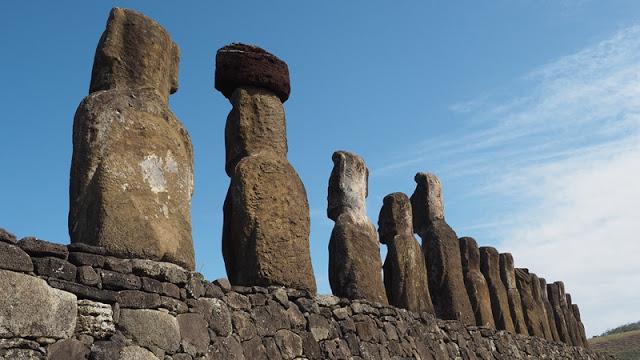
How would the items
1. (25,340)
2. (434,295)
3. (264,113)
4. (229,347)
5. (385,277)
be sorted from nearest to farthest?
(25,340)
(229,347)
(264,113)
(385,277)
(434,295)

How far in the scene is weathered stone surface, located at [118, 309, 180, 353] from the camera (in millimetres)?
4927

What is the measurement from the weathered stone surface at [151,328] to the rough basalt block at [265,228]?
146cm

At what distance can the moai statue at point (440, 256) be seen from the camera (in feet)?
34.1

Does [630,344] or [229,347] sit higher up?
[630,344]

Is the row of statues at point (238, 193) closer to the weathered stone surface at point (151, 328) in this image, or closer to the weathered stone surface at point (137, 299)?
the weathered stone surface at point (137, 299)

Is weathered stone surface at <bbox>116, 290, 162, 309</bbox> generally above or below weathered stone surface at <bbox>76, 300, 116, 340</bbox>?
above

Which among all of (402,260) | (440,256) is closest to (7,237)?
(402,260)

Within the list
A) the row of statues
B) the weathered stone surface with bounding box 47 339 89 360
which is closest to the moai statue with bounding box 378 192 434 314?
the row of statues

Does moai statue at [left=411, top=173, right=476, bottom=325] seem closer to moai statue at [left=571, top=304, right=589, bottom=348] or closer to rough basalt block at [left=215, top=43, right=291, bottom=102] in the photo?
rough basalt block at [left=215, top=43, right=291, bottom=102]

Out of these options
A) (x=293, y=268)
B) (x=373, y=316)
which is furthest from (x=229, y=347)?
(x=373, y=316)

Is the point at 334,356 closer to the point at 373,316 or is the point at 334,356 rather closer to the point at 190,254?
the point at 373,316

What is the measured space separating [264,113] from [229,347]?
2746 millimetres

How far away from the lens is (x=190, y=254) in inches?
228

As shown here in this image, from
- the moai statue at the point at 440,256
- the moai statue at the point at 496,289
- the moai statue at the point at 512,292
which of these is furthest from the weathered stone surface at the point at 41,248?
the moai statue at the point at 512,292
